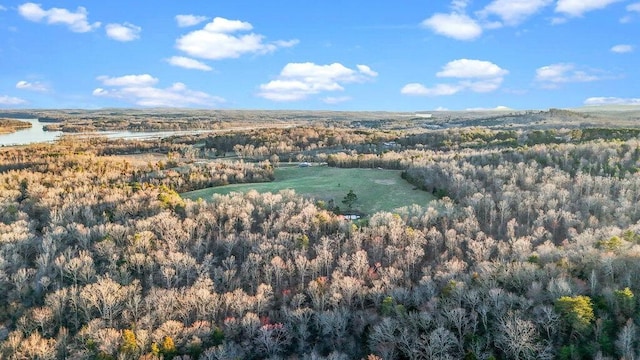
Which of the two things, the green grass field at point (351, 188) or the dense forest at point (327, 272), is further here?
the green grass field at point (351, 188)

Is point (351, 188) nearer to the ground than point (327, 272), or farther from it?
farther from it

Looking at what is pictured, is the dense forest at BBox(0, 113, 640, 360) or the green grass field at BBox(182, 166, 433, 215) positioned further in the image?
the green grass field at BBox(182, 166, 433, 215)

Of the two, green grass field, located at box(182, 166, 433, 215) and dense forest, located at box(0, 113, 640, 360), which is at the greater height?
green grass field, located at box(182, 166, 433, 215)

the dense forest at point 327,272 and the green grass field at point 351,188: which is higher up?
the green grass field at point 351,188

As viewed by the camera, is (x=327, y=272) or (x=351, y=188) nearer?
(x=327, y=272)
